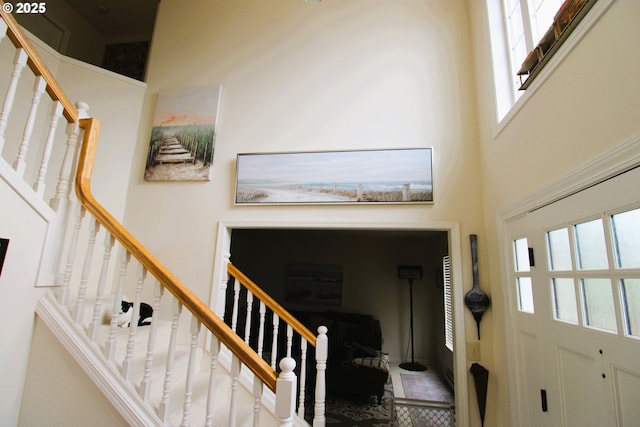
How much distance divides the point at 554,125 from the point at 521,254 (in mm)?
818

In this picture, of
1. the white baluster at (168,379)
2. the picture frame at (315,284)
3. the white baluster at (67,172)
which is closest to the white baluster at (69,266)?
the white baluster at (67,172)

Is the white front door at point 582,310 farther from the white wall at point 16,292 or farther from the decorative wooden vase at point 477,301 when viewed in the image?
the white wall at point 16,292

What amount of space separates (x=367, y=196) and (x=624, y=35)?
1.74m

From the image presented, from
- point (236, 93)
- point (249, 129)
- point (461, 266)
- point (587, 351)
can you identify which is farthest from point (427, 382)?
point (236, 93)

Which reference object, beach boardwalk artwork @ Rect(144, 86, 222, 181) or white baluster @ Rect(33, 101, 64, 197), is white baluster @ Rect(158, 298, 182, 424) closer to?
white baluster @ Rect(33, 101, 64, 197)

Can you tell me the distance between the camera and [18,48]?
1615 mm

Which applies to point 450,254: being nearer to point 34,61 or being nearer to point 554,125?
point 554,125

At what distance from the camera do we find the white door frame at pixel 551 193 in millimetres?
1109

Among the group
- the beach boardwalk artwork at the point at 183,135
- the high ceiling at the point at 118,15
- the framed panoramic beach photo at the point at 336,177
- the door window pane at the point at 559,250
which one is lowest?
the door window pane at the point at 559,250

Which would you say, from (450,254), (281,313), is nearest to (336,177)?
(450,254)

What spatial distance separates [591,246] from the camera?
1323 millimetres

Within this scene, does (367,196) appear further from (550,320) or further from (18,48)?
(18,48)

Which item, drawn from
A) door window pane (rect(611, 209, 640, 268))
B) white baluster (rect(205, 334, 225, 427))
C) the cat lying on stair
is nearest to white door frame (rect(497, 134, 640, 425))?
door window pane (rect(611, 209, 640, 268))

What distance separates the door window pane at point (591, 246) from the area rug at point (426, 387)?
344cm
